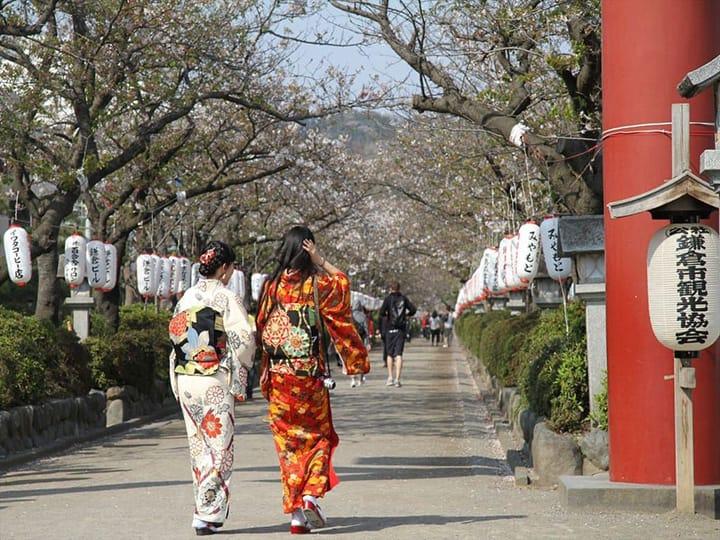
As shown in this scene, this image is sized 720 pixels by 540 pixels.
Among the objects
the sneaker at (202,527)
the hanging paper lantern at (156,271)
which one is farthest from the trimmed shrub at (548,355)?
the hanging paper lantern at (156,271)

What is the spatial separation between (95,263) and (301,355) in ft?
37.9

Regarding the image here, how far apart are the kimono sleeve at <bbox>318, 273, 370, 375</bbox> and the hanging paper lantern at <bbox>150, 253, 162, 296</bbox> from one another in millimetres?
15318

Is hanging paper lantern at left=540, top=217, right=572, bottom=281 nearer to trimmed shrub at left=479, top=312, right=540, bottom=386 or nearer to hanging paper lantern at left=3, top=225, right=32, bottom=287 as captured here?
trimmed shrub at left=479, top=312, right=540, bottom=386

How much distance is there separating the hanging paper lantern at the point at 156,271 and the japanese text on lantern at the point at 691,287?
16.7m

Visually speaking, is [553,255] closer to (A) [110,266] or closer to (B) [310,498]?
(A) [110,266]

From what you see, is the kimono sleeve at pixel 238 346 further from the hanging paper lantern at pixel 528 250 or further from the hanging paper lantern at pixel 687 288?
the hanging paper lantern at pixel 528 250

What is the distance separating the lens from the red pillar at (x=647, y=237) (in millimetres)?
8719

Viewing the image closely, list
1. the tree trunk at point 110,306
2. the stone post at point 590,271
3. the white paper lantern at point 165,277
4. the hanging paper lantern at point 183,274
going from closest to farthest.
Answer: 1. the stone post at point 590,271
2. the tree trunk at point 110,306
3. the white paper lantern at point 165,277
4. the hanging paper lantern at point 183,274

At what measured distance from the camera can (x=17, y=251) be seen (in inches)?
668

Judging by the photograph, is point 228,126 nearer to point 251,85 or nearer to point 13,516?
point 251,85

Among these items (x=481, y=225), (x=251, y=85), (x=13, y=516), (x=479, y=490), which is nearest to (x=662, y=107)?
(x=479, y=490)

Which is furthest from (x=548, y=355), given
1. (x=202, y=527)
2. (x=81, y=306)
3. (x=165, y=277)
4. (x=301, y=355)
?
(x=165, y=277)

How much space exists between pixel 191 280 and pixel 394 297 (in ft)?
16.7

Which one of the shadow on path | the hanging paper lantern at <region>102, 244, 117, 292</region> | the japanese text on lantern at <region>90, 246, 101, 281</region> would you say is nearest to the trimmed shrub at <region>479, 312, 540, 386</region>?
the hanging paper lantern at <region>102, 244, 117, 292</region>
